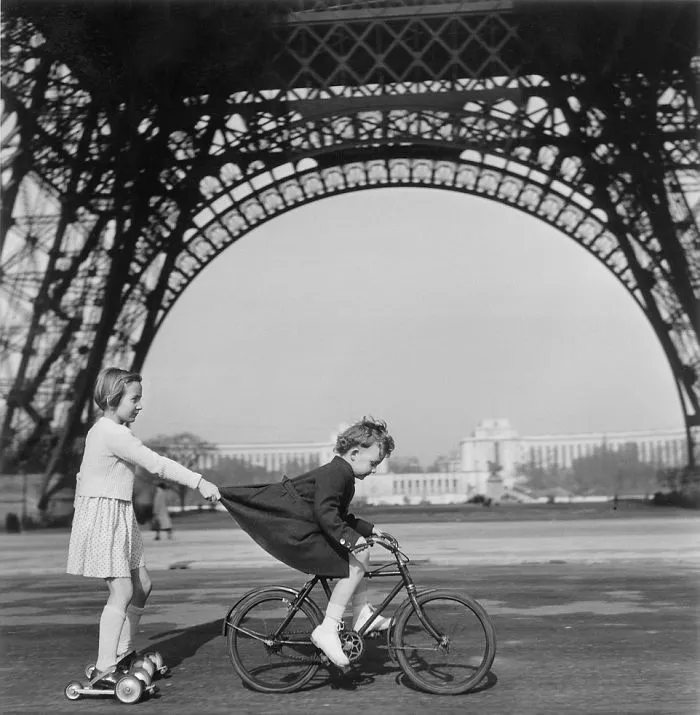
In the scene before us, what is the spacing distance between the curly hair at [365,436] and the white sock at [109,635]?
51.2 inches

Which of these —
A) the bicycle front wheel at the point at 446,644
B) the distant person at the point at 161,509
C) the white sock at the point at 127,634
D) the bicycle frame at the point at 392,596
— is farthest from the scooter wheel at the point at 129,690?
the distant person at the point at 161,509

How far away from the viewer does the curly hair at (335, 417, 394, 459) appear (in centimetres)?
555

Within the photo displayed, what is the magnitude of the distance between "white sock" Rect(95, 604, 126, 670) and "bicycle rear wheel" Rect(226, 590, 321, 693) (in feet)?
1.70

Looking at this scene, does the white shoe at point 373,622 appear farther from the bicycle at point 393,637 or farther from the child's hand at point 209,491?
the child's hand at point 209,491

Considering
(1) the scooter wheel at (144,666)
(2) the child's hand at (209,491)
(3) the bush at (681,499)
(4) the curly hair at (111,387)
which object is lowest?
(1) the scooter wheel at (144,666)

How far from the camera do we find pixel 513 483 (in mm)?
88375

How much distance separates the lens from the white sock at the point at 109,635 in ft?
17.9

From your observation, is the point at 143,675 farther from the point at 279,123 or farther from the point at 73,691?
the point at 279,123

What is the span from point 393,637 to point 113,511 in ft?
4.80

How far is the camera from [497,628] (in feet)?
24.7

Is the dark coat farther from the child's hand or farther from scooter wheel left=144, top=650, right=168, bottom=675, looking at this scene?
scooter wheel left=144, top=650, right=168, bottom=675

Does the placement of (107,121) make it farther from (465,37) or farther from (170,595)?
(170,595)

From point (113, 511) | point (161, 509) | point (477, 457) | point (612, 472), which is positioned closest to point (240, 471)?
point (612, 472)

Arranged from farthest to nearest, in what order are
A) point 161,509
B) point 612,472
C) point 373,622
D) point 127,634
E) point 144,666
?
point 612,472 < point 161,509 < point 127,634 < point 373,622 < point 144,666
